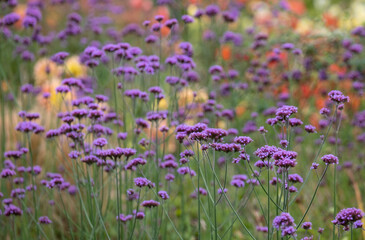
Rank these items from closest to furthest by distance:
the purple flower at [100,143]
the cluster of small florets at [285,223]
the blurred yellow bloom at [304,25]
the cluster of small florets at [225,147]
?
the cluster of small florets at [285,223]
the cluster of small florets at [225,147]
the purple flower at [100,143]
the blurred yellow bloom at [304,25]

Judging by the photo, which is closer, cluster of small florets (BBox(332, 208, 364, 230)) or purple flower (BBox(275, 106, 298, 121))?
cluster of small florets (BBox(332, 208, 364, 230))

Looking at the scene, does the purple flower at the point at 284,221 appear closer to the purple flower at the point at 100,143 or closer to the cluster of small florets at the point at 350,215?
the cluster of small florets at the point at 350,215

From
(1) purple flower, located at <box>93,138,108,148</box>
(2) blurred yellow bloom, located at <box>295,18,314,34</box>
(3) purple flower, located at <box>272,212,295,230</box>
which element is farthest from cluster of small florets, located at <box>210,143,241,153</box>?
(2) blurred yellow bloom, located at <box>295,18,314,34</box>

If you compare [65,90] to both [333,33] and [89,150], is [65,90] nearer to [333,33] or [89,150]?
[89,150]

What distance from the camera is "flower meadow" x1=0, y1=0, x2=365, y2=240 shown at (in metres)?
2.39

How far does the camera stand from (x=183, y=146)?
173 inches

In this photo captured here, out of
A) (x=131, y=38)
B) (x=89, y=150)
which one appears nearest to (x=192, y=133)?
(x=89, y=150)

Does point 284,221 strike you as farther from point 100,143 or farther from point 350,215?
Answer: point 100,143

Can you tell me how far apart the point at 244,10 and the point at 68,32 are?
3497 mm

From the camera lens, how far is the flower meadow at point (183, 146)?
2.39 metres

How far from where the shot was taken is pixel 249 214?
4.30 meters

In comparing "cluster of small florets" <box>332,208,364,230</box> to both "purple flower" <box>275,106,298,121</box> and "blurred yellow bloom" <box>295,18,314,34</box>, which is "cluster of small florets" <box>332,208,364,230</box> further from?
"blurred yellow bloom" <box>295,18,314,34</box>

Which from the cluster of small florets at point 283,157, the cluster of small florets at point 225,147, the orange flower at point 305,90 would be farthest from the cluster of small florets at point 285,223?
the orange flower at point 305,90

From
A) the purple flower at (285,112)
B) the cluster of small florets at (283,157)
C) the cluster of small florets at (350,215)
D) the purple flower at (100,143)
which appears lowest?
the cluster of small florets at (350,215)
